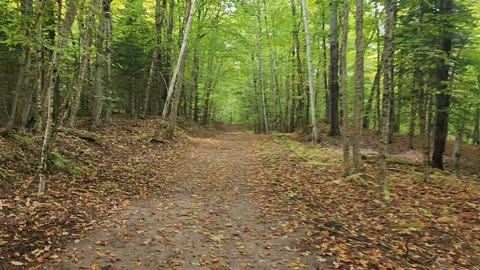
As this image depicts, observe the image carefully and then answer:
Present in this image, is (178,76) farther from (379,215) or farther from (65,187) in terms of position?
(379,215)

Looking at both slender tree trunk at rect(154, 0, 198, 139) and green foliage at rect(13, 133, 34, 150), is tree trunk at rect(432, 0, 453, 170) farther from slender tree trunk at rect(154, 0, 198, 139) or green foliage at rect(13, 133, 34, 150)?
green foliage at rect(13, 133, 34, 150)

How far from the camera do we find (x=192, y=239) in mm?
5801

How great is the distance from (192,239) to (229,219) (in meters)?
1.24

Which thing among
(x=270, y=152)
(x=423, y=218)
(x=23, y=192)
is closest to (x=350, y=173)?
(x=423, y=218)

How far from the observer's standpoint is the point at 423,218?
6.59 metres

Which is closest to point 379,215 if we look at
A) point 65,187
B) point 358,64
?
point 358,64

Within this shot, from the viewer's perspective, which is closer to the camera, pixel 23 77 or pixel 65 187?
pixel 65 187

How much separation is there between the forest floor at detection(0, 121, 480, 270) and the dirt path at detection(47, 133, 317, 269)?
20mm

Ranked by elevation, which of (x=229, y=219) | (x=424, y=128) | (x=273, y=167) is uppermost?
(x=424, y=128)

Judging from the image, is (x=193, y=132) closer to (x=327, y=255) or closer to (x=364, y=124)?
(x=364, y=124)

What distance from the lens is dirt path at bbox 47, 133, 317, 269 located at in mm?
4949

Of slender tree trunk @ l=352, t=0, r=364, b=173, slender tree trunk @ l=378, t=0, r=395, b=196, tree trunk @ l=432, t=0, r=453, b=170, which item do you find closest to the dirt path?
slender tree trunk @ l=378, t=0, r=395, b=196

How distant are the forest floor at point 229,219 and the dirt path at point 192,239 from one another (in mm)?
20

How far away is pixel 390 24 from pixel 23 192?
829 cm
